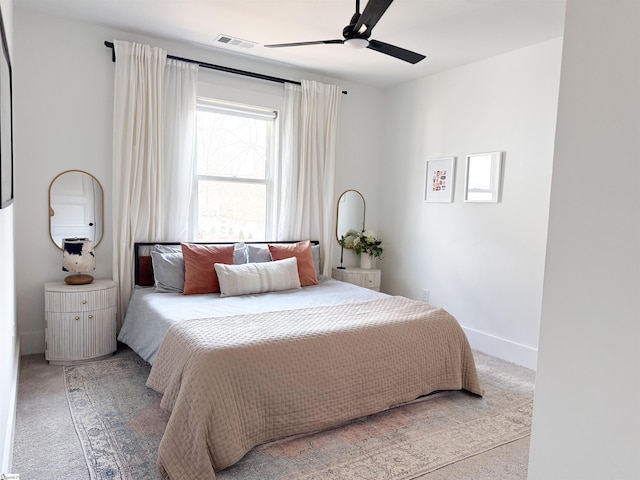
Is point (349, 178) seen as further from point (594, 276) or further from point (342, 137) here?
point (594, 276)

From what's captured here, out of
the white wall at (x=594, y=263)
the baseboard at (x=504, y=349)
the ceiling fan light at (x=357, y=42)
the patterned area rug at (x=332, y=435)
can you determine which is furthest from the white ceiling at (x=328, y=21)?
the patterned area rug at (x=332, y=435)

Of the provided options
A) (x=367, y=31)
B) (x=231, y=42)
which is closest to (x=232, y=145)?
(x=231, y=42)

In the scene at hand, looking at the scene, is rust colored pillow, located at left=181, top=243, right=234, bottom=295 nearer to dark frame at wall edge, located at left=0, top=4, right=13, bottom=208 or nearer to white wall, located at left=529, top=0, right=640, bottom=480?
dark frame at wall edge, located at left=0, top=4, right=13, bottom=208

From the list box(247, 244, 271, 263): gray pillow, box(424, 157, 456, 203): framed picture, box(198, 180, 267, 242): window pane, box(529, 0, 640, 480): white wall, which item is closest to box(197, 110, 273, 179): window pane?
box(198, 180, 267, 242): window pane

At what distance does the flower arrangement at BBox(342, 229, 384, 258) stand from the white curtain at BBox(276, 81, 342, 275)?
0.28 meters

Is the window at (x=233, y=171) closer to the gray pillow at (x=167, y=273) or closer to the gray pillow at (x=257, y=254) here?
the gray pillow at (x=257, y=254)

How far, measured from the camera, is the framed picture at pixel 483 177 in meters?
3.90

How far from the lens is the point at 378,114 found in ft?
17.0

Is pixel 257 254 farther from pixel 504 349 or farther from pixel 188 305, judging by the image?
pixel 504 349

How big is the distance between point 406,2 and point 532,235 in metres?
2.12

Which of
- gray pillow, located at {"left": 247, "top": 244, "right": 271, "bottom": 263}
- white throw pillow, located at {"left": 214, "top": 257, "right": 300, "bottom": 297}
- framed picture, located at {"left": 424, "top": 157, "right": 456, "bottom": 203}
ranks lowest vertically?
white throw pillow, located at {"left": 214, "top": 257, "right": 300, "bottom": 297}

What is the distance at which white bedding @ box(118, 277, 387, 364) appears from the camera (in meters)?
2.91

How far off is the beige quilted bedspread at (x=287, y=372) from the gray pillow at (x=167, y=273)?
3.43ft

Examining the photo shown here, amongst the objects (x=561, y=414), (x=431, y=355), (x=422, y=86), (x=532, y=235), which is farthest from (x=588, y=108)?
(x=422, y=86)
